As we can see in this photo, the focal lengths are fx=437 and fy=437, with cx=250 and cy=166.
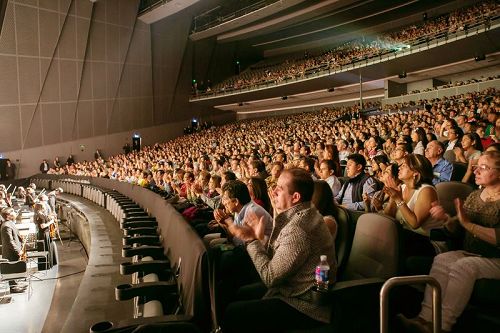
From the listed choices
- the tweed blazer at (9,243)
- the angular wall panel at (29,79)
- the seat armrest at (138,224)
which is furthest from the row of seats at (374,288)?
the angular wall panel at (29,79)

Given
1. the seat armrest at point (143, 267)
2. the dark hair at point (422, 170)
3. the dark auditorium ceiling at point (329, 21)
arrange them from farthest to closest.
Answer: the dark auditorium ceiling at point (329, 21)
the dark hair at point (422, 170)
the seat armrest at point (143, 267)

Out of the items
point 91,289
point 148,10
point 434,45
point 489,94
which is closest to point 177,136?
point 148,10

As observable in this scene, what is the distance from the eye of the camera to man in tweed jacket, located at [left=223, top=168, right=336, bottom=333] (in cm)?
212

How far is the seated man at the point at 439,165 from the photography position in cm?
425

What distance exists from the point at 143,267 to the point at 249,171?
3179 millimetres

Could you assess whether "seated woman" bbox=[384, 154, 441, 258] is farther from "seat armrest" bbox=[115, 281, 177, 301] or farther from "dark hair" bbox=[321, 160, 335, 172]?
"seat armrest" bbox=[115, 281, 177, 301]

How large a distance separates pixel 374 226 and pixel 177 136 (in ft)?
92.3

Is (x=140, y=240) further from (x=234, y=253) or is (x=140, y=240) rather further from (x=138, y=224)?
(x=234, y=253)

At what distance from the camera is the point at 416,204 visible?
9.50ft

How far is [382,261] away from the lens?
2340 millimetres

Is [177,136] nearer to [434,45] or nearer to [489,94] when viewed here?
[434,45]

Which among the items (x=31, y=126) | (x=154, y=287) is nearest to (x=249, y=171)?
(x=154, y=287)

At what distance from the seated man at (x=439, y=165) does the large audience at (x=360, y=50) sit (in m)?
12.2

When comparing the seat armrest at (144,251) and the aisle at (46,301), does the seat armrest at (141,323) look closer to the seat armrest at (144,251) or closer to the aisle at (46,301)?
the seat armrest at (144,251)
